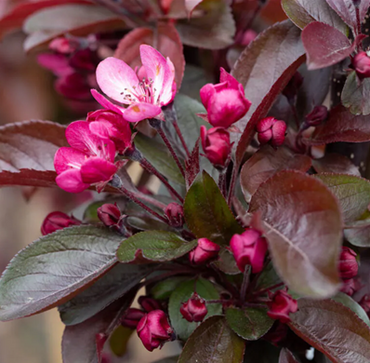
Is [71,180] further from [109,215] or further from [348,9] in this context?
[348,9]

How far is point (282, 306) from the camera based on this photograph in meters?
0.49

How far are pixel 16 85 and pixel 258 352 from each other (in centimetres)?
102

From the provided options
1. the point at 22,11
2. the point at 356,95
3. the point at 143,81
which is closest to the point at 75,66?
the point at 22,11

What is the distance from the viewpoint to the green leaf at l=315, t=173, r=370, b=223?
0.49 metres

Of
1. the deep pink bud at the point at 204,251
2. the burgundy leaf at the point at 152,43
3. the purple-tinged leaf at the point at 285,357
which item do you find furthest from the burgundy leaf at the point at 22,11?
the purple-tinged leaf at the point at 285,357

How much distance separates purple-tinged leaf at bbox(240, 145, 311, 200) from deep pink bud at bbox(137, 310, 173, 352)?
0.60 ft

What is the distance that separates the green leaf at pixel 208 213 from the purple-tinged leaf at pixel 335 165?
0.59 ft

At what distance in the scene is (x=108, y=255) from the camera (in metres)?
0.56

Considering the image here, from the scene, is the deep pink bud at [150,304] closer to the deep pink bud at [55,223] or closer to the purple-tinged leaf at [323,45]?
the deep pink bud at [55,223]

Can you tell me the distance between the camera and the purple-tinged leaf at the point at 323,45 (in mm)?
465

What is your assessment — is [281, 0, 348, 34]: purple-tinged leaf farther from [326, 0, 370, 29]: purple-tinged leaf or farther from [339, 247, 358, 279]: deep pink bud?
[339, 247, 358, 279]: deep pink bud

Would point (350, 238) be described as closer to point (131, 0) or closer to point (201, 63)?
point (201, 63)

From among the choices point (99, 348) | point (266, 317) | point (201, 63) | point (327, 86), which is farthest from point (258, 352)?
point (201, 63)

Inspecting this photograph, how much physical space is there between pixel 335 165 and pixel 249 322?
0.25m
